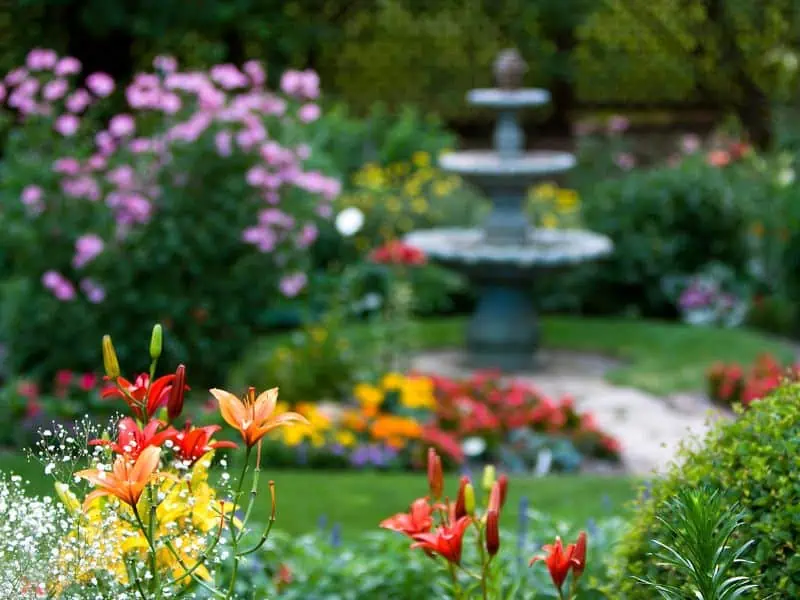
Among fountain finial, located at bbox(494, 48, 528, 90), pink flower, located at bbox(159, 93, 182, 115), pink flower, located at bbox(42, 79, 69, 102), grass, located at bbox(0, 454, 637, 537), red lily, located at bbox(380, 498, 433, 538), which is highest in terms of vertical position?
fountain finial, located at bbox(494, 48, 528, 90)

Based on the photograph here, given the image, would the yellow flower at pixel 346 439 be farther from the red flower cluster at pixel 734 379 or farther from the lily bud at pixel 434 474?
→ the lily bud at pixel 434 474

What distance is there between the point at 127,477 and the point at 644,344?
7.53 meters

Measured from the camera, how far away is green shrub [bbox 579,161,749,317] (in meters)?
10.2

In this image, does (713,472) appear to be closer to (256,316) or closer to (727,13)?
(256,316)

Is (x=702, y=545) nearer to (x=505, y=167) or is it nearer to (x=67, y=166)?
(x=67, y=166)

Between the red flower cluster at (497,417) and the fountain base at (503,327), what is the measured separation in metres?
1.40

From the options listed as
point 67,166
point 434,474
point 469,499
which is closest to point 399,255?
point 67,166

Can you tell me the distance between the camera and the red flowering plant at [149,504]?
6.70 ft

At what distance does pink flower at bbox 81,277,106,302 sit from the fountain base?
2876mm

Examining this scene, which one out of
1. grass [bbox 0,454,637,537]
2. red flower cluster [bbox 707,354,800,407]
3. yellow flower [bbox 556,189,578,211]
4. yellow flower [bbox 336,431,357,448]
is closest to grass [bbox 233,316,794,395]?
red flower cluster [bbox 707,354,800,407]

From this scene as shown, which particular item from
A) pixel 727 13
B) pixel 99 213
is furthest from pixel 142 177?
pixel 727 13

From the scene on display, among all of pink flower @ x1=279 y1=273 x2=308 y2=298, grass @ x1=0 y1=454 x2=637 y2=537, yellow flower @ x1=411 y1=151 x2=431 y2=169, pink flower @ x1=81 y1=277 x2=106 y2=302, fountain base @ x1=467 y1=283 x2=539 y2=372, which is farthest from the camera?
yellow flower @ x1=411 y1=151 x2=431 y2=169

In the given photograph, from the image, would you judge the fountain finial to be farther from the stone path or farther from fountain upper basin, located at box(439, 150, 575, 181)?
the stone path

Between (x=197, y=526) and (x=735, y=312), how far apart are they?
26.9 ft
